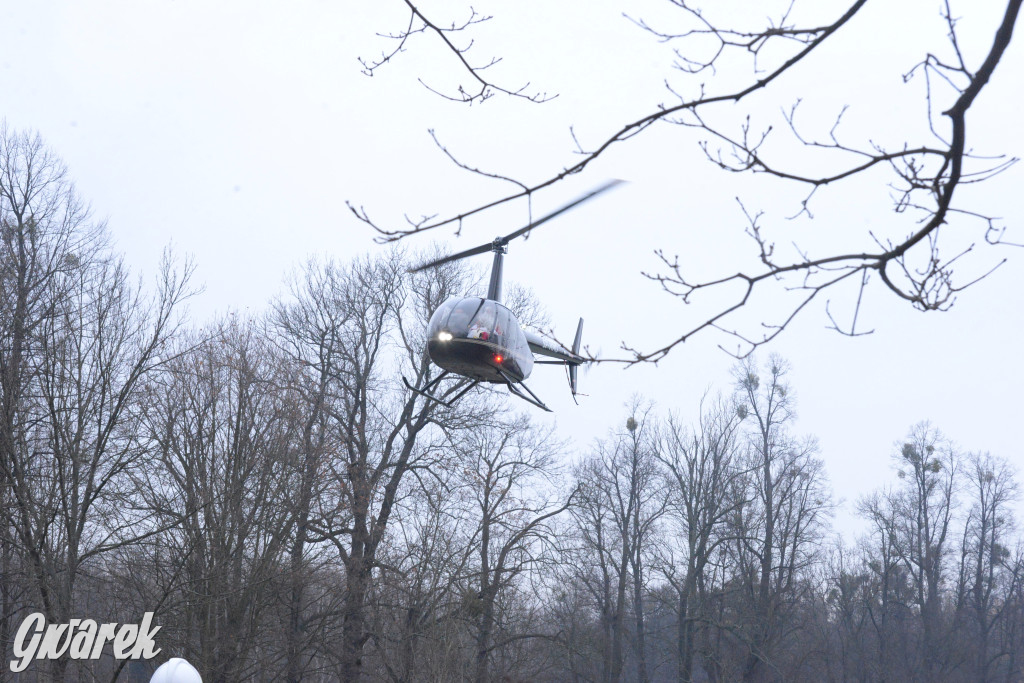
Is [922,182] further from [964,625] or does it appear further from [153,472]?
[964,625]

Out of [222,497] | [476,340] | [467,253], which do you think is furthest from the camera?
[222,497]

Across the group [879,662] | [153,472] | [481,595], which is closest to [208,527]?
[153,472]

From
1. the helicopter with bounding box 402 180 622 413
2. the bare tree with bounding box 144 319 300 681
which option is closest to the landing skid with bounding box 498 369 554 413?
the helicopter with bounding box 402 180 622 413

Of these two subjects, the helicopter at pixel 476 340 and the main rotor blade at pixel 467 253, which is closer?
the main rotor blade at pixel 467 253

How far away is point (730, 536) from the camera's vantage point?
31703 mm

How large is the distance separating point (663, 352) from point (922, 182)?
1.07 m

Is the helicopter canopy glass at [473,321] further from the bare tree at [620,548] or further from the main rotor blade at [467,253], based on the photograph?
the bare tree at [620,548]

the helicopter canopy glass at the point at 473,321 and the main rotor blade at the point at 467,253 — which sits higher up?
the helicopter canopy glass at the point at 473,321

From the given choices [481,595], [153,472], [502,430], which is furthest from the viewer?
[502,430]

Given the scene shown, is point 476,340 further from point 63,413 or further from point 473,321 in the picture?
point 63,413

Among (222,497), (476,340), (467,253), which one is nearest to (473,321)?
(476,340)

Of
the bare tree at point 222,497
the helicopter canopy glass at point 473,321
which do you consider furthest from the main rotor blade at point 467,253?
the bare tree at point 222,497

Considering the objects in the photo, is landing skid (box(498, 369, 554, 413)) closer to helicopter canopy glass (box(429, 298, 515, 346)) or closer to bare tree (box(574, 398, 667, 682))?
helicopter canopy glass (box(429, 298, 515, 346))

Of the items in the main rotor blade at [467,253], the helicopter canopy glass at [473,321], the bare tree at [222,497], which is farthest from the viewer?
the bare tree at [222,497]
